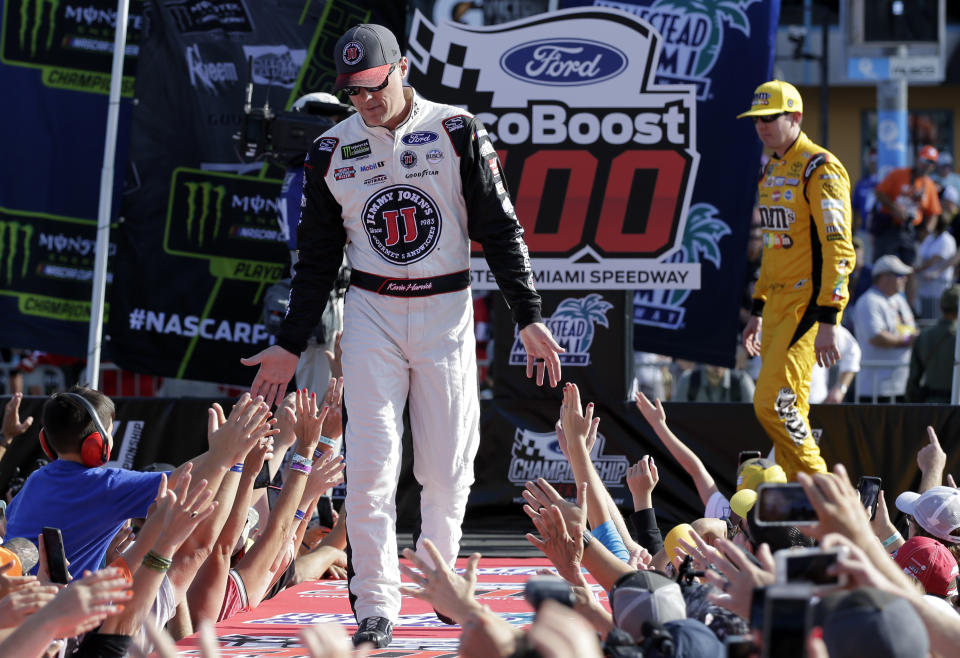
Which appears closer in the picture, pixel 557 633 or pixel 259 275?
pixel 557 633

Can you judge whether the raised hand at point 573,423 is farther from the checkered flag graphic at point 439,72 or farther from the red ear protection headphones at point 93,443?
the checkered flag graphic at point 439,72

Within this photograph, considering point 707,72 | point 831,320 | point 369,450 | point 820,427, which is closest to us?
point 369,450

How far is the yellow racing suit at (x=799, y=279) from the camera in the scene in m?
6.77

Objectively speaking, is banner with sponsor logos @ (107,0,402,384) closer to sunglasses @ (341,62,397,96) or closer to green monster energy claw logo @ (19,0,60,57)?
green monster energy claw logo @ (19,0,60,57)

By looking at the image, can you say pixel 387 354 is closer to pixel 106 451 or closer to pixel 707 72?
pixel 106 451

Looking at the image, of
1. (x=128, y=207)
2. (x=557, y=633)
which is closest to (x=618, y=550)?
(x=557, y=633)

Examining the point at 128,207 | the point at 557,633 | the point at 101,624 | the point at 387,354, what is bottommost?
the point at 101,624

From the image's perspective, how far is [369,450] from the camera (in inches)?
173

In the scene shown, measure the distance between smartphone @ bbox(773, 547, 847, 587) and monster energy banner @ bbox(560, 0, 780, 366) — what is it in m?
6.88

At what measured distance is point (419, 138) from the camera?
4.46 meters

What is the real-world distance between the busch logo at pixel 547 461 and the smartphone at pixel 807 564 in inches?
240

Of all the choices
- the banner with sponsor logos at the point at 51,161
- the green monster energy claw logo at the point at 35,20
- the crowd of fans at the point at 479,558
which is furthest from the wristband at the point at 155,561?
the green monster energy claw logo at the point at 35,20

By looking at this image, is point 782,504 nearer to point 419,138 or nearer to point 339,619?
point 419,138

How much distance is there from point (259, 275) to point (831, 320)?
184 inches
